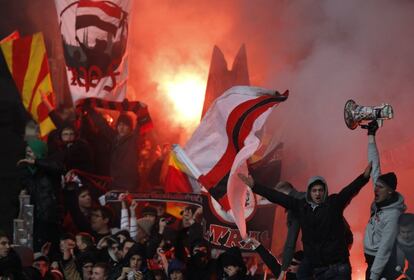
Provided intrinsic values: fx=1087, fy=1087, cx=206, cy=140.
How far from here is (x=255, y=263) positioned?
9266mm

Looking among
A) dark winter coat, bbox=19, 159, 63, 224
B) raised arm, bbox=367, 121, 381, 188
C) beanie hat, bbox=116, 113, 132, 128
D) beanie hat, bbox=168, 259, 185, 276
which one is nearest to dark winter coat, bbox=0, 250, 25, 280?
beanie hat, bbox=168, 259, 185, 276

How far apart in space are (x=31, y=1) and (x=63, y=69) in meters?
1.07

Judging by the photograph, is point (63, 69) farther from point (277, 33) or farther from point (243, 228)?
point (243, 228)

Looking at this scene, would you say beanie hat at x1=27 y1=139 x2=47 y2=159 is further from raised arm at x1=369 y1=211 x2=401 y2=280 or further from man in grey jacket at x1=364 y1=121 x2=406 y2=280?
raised arm at x1=369 y1=211 x2=401 y2=280

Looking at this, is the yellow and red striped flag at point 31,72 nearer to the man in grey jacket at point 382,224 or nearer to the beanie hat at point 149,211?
the beanie hat at point 149,211

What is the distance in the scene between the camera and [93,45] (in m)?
11.4

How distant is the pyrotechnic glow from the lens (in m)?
13.0

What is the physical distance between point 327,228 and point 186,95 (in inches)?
251

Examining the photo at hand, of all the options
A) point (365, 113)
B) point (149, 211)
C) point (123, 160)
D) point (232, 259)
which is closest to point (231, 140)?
point (149, 211)

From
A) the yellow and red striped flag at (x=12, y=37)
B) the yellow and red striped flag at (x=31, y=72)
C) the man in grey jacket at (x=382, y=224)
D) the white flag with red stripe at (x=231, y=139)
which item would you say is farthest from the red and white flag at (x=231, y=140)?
the yellow and red striped flag at (x=12, y=37)

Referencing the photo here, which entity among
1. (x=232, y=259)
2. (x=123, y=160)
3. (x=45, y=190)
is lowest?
(x=232, y=259)

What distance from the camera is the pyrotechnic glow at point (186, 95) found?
42.6 feet

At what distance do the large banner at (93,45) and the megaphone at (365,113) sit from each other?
4.58 meters

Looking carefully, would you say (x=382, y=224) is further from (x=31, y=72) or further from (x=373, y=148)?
(x=31, y=72)
